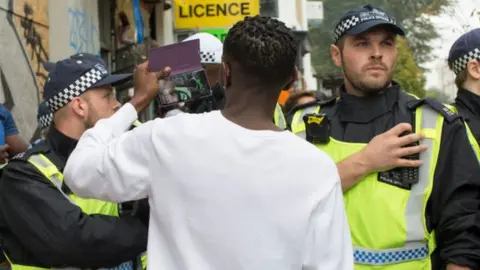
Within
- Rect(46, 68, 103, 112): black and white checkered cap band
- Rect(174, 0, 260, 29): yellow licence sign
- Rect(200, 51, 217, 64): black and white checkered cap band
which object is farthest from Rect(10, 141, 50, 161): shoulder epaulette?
Rect(174, 0, 260, 29): yellow licence sign

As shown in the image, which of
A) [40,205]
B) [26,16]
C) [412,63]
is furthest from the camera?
[412,63]

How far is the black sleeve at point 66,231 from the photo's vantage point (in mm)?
2908

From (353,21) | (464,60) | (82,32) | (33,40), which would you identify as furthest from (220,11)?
(353,21)

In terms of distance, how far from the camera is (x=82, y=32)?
9.30 m

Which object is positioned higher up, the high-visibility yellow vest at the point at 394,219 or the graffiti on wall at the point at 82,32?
the graffiti on wall at the point at 82,32

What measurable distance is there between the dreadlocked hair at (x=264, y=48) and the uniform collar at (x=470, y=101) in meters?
1.87

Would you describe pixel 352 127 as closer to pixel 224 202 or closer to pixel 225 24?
pixel 224 202

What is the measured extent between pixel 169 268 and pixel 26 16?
5824 millimetres

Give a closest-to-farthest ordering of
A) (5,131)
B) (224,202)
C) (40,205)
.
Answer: (224,202)
(40,205)
(5,131)

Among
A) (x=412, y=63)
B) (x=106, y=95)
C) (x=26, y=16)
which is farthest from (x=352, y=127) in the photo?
(x=412, y=63)

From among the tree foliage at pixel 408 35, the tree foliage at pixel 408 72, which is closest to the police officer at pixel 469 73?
the tree foliage at pixel 408 35

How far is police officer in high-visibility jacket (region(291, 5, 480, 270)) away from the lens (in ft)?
10.1

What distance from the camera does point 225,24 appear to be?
12.1m

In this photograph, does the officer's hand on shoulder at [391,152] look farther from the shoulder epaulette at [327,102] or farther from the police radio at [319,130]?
the shoulder epaulette at [327,102]
